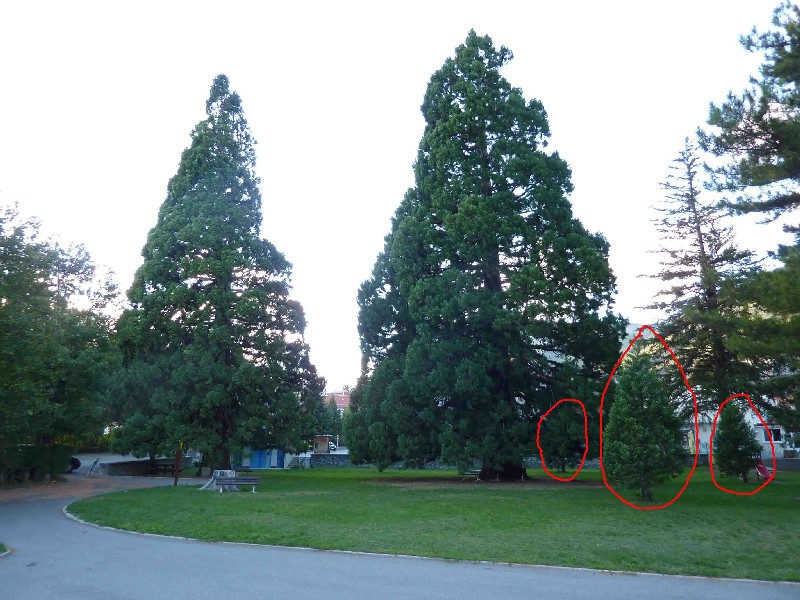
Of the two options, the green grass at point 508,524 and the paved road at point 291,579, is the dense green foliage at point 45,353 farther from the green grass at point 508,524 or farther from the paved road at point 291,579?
the paved road at point 291,579

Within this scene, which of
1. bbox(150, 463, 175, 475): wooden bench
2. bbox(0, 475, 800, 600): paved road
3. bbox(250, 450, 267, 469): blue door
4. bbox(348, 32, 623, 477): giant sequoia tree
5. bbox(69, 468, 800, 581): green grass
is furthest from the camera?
bbox(250, 450, 267, 469): blue door

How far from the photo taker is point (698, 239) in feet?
109

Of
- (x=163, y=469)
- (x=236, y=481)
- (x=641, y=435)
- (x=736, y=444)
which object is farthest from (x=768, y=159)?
(x=163, y=469)

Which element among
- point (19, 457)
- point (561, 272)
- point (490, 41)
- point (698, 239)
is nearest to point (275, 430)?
point (19, 457)

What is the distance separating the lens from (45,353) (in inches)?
839

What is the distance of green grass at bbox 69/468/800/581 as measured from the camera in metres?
9.98

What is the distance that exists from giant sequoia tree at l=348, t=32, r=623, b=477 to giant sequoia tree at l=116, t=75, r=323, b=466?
5.18 meters

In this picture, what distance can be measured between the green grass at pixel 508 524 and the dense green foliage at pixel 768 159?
438cm

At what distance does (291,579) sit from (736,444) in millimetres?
22876

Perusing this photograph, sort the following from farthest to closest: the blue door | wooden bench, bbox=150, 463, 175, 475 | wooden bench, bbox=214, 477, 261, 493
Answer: the blue door, wooden bench, bbox=150, 463, 175, 475, wooden bench, bbox=214, 477, 261, 493

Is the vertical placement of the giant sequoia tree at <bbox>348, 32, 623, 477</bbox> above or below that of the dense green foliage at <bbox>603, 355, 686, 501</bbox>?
above

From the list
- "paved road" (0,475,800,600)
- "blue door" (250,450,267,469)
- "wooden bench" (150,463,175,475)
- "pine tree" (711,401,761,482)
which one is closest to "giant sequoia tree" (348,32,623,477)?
"pine tree" (711,401,761,482)

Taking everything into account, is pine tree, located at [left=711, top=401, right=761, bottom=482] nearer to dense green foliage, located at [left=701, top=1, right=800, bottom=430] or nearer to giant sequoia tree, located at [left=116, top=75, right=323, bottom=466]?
dense green foliage, located at [left=701, top=1, right=800, bottom=430]

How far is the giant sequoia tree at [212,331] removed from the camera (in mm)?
29375
